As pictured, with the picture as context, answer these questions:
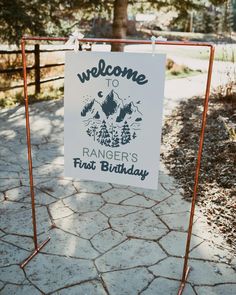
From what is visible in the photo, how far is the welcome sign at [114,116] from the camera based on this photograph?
272cm

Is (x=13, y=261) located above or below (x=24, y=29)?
below

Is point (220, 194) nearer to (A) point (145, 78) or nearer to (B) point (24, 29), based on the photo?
(A) point (145, 78)

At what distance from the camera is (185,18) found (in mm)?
10539

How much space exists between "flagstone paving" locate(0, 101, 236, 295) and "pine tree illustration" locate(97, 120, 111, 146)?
1143mm

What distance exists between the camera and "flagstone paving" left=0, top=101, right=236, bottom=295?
10.1 ft

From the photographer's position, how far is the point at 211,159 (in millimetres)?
5590

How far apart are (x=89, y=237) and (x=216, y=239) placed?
1.30 metres

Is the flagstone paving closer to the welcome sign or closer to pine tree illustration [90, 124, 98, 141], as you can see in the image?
the welcome sign

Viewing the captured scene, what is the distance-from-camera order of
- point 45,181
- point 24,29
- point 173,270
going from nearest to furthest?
1. point 173,270
2. point 45,181
3. point 24,29

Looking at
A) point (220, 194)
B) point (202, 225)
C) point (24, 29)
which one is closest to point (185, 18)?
point (24, 29)

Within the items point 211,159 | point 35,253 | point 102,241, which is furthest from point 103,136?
point 211,159

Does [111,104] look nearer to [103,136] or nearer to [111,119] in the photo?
[111,119]

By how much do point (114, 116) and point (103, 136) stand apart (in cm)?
21

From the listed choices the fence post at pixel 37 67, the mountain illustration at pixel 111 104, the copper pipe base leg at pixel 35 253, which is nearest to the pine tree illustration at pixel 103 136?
the mountain illustration at pixel 111 104
